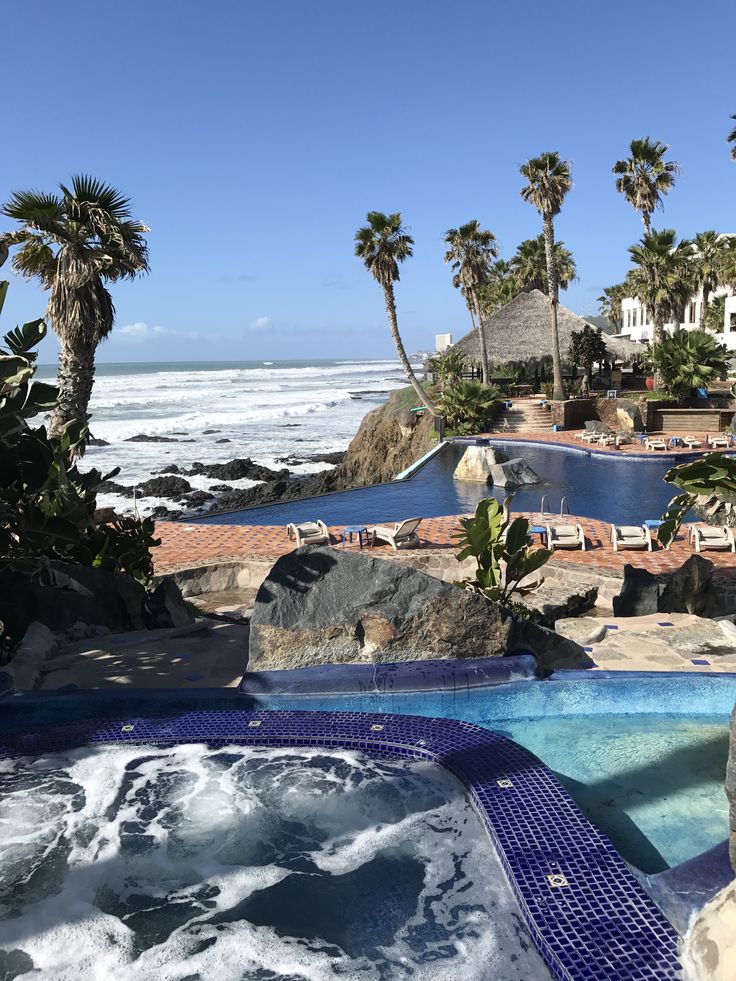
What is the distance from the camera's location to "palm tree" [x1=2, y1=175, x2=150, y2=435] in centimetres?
1158

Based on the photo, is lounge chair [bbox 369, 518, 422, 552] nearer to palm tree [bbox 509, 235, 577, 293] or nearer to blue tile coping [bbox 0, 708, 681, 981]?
blue tile coping [bbox 0, 708, 681, 981]

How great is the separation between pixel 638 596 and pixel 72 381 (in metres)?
9.13

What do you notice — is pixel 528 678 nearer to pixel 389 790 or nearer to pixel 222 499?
pixel 389 790

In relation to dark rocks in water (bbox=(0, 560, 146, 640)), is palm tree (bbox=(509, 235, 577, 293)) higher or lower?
higher

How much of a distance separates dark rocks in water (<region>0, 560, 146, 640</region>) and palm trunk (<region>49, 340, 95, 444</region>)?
160 inches

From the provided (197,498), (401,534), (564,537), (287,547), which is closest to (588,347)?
(197,498)

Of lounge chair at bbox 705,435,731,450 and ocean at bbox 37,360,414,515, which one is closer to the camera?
lounge chair at bbox 705,435,731,450

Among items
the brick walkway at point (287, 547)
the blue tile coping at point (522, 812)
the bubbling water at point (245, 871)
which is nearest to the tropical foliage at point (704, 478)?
the blue tile coping at point (522, 812)

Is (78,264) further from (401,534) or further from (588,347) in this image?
(588,347)

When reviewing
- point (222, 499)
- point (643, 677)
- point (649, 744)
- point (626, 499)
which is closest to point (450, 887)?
point (649, 744)

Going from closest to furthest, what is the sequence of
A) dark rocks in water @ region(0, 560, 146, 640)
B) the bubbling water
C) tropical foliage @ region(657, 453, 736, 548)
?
the bubbling water
tropical foliage @ region(657, 453, 736, 548)
dark rocks in water @ region(0, 560, 146, 640)

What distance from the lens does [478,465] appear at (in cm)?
2075

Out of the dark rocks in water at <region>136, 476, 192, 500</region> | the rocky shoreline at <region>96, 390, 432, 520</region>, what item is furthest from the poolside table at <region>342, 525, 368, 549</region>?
the dark rocks in water at <region>136, 476, 192, 500</region>

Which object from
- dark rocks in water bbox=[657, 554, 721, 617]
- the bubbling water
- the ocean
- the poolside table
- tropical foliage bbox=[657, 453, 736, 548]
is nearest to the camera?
the bubbling water
